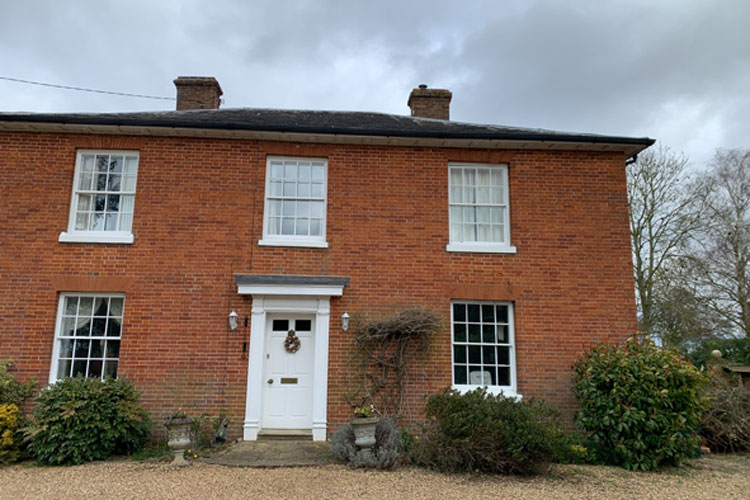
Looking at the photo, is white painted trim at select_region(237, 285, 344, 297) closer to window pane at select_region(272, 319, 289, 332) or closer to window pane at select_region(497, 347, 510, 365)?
window pane at select_region(272, 319, 289, 332)

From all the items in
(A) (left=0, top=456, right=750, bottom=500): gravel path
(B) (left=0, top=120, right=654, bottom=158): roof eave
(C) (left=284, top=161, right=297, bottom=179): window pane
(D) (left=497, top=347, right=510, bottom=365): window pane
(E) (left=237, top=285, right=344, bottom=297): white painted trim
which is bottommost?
(A) (left=0, top=456, right=750, bottom=500): gravel path

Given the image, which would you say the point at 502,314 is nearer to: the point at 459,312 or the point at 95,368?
the point at 459,312

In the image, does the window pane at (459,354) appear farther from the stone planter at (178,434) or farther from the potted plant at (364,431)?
the stone planter at (178,434)

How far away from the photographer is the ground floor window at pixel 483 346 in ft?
31.3

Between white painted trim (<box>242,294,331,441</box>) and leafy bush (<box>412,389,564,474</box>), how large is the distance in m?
2.28

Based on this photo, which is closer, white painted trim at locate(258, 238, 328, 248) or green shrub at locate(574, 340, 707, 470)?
green shrub at locate(574, 340, 707, 470)

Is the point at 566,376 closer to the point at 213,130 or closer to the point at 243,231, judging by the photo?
the point at 243,231

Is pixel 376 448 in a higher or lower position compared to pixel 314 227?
lower

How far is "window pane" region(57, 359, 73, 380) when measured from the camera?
9.12 meters

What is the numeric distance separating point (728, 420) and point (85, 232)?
1261 cm

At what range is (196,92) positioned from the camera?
12.8 meters

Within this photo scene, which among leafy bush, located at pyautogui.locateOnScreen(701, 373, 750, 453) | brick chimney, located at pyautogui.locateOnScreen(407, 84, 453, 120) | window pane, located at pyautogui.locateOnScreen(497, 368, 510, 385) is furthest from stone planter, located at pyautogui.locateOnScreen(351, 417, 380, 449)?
brick chimney, located at pyautogui.locateOnScreen(407, 84, 453, 120)

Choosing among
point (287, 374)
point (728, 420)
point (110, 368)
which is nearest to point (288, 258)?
point (287, 374)

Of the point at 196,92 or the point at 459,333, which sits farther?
the point at 196,92
